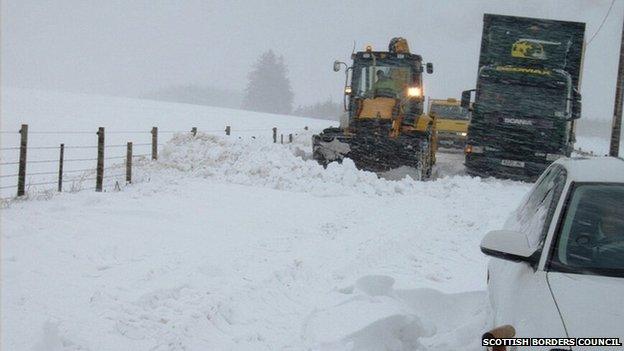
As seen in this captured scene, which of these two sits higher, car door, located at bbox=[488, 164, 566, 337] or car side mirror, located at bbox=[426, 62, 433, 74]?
car side mirror, located at bbox=[426, 62, 433, 74]

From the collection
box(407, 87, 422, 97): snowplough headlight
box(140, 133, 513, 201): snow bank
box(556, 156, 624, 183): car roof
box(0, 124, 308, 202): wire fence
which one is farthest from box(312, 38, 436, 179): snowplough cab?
box(556, 156, 624, 183): car roof

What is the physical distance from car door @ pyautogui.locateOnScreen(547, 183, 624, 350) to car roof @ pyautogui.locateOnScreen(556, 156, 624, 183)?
6cm

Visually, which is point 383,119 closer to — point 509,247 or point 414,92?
point 414,92

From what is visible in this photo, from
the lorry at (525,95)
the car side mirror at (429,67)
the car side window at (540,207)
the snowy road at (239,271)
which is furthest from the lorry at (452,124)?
the car side window at (540,207)

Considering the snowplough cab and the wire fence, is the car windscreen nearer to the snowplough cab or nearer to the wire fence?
the wire fence

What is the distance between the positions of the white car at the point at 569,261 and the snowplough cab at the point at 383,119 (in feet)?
38.5

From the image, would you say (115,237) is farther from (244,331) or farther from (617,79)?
(617,79)

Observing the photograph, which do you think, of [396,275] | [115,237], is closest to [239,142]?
[115,237]

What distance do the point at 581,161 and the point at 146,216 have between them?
640cm

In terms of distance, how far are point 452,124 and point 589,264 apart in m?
26.8

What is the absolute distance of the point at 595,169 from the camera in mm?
3602

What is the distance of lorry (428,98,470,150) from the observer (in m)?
28.6

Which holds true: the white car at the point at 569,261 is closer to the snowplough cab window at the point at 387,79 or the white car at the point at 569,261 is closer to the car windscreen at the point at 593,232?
the car windscreen at the point at 593,232

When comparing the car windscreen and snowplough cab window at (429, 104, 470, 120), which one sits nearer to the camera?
the car windscreen
